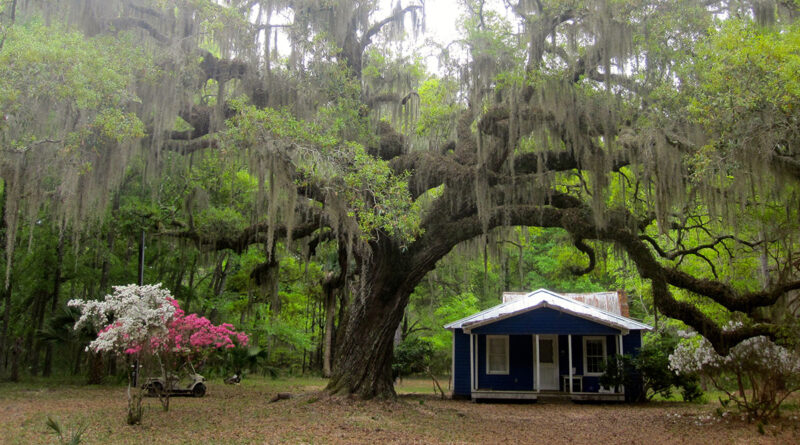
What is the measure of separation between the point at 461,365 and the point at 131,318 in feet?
34.1

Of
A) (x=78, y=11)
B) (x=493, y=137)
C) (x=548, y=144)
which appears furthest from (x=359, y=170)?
(x=78, y=11)

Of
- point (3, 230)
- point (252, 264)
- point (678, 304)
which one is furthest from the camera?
point (252, 264)

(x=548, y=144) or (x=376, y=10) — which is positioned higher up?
(x=376, y=10)

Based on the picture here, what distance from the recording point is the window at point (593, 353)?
54.2 ft

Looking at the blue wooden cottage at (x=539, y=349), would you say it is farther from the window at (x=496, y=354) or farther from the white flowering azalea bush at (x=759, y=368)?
the white flowering azalea bush at (x=759, y=368)

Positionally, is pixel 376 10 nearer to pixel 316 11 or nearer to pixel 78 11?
pixel 316 11

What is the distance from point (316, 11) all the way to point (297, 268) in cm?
1271

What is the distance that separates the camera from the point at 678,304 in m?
9.83

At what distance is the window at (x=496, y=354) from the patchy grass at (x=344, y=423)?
3661 millimetres

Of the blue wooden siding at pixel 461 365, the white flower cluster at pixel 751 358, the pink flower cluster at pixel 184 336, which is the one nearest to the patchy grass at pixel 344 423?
the white flower cluster at pixel 751 358

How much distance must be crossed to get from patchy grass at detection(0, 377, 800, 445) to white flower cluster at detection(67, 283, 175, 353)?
1197mm

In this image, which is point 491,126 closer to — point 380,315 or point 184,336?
point 380,315

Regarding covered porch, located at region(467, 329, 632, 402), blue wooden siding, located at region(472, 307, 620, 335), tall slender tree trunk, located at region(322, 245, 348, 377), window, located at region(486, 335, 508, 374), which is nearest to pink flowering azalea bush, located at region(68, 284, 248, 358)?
tall slender tree trunk, located at region(322, 245, 348, 377)

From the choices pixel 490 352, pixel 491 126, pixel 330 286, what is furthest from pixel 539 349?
pixel 491 126
